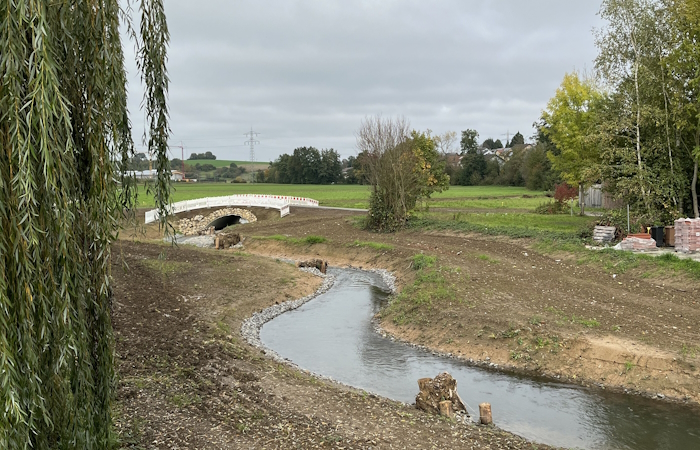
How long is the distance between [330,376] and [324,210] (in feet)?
112

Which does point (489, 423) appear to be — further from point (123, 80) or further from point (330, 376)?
point (123, 80)

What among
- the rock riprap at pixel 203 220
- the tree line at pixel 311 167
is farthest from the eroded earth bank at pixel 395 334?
the tree line at pixel 311 167

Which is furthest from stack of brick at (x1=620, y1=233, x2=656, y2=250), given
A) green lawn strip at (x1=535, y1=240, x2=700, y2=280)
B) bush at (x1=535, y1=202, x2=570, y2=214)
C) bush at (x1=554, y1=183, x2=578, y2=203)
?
bush at (x1=554, y1=183, x2=578, y2=203)

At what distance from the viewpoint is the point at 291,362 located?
43.5 ft

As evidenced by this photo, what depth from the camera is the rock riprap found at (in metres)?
43.2

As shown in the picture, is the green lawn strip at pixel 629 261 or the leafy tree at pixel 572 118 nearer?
the green lawn strip at pixel 629 261

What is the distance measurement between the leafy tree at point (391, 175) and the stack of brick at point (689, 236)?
15.5 meters

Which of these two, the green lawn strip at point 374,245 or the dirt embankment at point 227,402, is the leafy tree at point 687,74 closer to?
the green lawn strip at point 374,245

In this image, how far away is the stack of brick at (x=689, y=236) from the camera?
20000 millimetres

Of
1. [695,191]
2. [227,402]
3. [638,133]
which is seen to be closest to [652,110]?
[638,133]

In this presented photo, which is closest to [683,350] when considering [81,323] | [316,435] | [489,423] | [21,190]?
[489,423]

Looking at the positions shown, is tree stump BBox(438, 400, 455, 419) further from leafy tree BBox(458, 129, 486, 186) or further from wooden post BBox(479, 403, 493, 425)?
leafy tree BBox(458, 129, 486, 186)

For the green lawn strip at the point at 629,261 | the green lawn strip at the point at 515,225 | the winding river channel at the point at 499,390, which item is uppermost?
the green lawn strip at the point at 515,225

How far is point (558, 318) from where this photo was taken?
14.5 m
